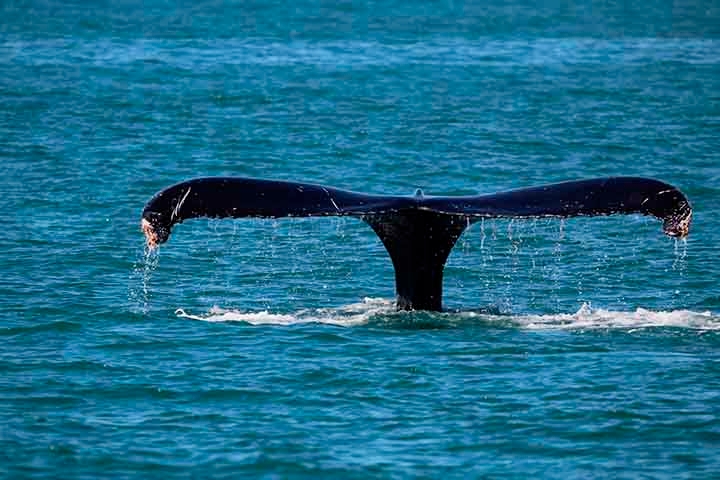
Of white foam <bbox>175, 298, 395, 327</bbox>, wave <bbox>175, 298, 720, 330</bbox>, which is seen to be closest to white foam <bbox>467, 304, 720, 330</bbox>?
wave <bbox>175, 298, 720, 330</bbox>

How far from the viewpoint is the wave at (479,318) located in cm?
1698

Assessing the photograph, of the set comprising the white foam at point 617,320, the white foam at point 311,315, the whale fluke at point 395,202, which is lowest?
the white foam at point 311,315

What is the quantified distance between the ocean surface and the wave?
0.05m

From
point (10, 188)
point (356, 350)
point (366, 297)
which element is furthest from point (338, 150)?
point (356, 350)

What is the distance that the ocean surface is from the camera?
13375mm

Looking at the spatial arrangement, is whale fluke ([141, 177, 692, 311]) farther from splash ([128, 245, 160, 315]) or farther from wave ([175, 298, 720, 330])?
splash ([128, 245, 160, 315])

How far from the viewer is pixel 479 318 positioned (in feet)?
56.4

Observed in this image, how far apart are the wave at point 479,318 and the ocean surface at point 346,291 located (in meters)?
0.05

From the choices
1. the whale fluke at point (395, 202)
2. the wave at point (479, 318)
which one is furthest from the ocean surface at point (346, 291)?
the whale fluke at point (395, 202)

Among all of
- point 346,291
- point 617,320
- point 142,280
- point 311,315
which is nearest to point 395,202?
point 311,315

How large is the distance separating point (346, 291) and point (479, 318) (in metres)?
2.71

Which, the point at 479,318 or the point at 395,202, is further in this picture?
the point at 479,318

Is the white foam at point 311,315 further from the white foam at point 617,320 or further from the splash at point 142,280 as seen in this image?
the white foam at point 617,320

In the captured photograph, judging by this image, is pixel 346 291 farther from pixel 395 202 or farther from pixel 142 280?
pixel 395 202
